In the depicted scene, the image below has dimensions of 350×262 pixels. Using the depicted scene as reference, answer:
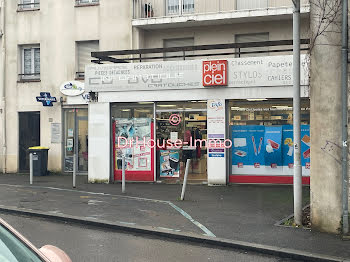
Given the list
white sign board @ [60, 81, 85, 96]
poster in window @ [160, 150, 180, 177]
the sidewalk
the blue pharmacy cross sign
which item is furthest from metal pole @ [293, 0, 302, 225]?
the blue pharmacy cross sign

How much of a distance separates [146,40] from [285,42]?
7224 millimetres

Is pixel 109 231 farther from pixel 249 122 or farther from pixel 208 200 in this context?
pixel 249 122

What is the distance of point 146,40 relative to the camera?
19.2m

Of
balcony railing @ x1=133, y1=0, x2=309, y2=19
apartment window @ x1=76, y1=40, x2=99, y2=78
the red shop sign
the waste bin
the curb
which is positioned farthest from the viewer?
apartment window @ x1=76, y1=40, x2=99, y2=78

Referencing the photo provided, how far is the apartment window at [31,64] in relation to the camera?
66.7ft

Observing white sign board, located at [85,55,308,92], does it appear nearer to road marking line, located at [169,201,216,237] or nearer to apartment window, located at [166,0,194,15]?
apartment window, located at [166,0,194,15]

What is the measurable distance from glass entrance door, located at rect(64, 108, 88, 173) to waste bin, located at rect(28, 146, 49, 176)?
112 cm

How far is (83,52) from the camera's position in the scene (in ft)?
64.8

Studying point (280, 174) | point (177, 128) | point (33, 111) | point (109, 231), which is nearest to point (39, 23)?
point (33, 111)

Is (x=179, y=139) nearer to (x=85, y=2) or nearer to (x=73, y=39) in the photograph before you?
(x=73, y=39)

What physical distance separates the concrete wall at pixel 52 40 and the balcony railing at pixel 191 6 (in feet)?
1.95

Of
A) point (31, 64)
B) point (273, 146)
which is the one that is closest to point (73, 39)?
point (31, 64)

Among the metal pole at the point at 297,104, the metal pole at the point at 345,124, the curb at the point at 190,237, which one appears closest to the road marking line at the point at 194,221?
the curb at the point at 190,237

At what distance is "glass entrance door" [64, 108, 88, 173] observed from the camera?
63.8 feet
